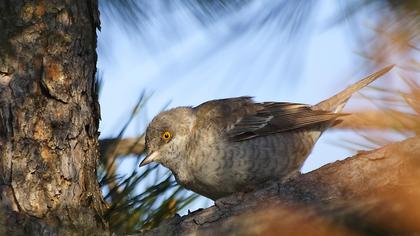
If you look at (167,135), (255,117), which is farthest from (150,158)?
(255,117)

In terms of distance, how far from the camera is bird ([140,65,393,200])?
461cm

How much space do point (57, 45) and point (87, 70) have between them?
0.21m

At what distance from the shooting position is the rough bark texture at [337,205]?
4.20 ft

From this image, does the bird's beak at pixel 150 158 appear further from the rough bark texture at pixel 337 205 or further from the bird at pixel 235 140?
the rough bark texture at pixel 337 205

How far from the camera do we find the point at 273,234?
1436mm

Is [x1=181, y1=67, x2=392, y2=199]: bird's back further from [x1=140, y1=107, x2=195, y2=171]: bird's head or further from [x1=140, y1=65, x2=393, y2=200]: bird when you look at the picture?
[x1=140, y1=107, x2=195, y2=171]: bird's head

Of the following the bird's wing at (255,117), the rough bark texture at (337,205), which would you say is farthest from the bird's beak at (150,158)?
the rough bark texture at (337,205)

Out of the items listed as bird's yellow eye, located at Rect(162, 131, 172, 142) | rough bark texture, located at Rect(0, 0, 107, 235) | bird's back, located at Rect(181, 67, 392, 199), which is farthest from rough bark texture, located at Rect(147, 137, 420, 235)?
bird's yellow eye, located at Rect(162, 131, 172, 142)

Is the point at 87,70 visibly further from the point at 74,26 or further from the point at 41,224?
the point at 41,224

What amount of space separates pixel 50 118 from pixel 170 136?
6.50 ft

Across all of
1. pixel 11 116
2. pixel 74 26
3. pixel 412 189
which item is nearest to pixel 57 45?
pixel 74 26

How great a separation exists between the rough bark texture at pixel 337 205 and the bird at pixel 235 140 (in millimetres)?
1390

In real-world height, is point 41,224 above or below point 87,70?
below

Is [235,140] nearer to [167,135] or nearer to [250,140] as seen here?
[250,140]
